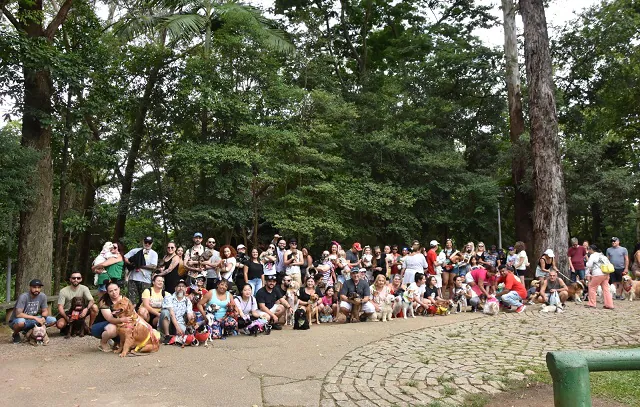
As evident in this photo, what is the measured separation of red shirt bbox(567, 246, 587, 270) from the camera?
534 inches

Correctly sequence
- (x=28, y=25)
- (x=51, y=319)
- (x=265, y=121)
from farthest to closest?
(x=265, y=121) < (x=28, y=25) < (x=51, y=319)

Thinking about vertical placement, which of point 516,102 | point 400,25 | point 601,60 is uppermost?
point 400,25

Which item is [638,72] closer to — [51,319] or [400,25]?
[400,25]

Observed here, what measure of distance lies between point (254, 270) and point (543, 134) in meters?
9.09

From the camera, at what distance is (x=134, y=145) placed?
16.4 metres

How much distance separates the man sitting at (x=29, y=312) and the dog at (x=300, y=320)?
4188mm

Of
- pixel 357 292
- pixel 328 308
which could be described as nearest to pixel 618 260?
pixel 357 292

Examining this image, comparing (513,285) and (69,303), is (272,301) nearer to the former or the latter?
(69,303)

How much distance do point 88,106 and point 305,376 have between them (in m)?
8.86

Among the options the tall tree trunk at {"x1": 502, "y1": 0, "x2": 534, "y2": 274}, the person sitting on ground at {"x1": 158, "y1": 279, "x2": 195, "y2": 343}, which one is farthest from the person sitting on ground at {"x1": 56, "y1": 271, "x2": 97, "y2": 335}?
the tall tree trunk at {"x1": 502, "y1": 0, "x2": 534, "y2": 274}

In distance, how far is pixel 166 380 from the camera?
5.70 meters

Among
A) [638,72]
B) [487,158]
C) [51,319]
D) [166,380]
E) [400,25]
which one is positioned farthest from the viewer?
[400,25]

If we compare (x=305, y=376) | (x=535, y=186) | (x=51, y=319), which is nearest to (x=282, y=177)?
(x=535, y=186)

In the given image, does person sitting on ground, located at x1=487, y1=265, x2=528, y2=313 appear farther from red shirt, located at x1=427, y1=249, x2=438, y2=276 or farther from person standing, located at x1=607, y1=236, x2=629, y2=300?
person standing, located at x1=607, y1=236, x2=629, y2=300
